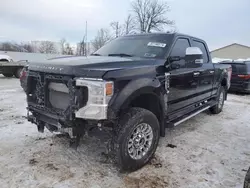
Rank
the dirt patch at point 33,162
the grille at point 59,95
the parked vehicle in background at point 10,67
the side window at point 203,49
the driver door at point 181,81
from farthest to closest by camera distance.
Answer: the parked vehicle in background at point 10,67
the side window at point 203,49
the driver door at point 181,81
the dirt patch at point 33,162
the grille at point 59,95

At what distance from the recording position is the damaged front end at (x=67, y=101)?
2.88 m

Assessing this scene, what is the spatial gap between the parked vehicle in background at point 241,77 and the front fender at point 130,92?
8.62 m

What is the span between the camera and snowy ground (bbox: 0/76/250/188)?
3125mm

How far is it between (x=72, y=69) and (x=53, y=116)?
0.73 m

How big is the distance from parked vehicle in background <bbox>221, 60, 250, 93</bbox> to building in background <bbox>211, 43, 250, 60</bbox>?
4644 cm

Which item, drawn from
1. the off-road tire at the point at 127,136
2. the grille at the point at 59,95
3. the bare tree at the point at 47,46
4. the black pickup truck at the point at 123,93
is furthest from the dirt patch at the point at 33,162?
the bare tree at the point at 47,46

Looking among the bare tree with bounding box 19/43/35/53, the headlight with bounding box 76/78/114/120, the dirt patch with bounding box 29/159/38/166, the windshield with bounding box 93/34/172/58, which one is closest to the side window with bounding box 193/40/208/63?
the windshield with bounding box 93/34/172/58

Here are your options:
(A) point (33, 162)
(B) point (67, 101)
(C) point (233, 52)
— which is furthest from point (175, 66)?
(C) point (233, 52)

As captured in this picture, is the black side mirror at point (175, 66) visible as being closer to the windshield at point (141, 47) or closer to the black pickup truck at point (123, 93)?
the black pickup truck at point (123, 93)

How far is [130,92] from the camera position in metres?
3.16

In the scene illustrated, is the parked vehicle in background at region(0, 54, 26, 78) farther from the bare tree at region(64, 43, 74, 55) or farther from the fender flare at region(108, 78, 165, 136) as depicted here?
the bare tree at region(64, 43, 74, 55)

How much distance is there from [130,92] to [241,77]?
9.25 meters

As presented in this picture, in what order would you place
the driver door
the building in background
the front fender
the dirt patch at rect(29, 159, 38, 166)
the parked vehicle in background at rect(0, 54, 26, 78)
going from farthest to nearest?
the building in background, the parked vehicle in background at rect(0, 54, 26, 78), the driver door, the dirt patch at rect(29, 159, 38, 166), the front fender

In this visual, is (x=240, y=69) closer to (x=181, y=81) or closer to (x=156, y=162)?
(x=181, y=81)
